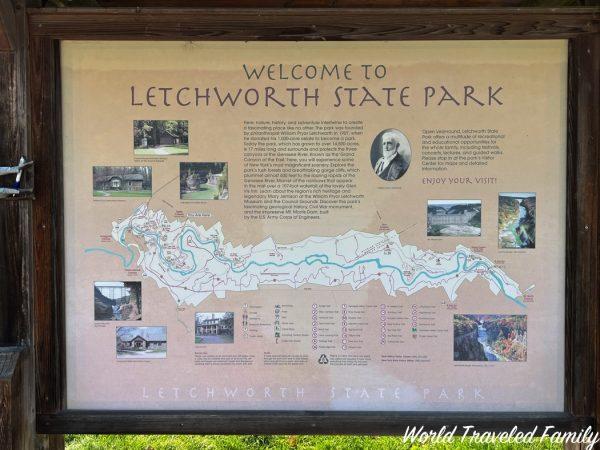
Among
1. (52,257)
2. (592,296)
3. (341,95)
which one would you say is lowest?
(592,296)

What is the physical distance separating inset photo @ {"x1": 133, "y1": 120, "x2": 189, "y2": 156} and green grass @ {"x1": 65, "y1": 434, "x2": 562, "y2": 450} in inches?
84.8

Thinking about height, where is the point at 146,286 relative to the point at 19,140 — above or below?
below

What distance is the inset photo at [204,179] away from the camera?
237 centimetres

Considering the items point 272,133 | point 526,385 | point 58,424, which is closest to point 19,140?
point 272,133

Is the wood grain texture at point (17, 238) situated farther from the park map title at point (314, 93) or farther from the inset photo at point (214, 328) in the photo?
the inset photo at point (214, 328)

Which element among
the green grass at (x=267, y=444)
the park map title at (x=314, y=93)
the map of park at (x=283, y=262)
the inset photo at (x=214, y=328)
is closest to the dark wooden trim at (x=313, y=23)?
the park map title at (x=314, y=93)

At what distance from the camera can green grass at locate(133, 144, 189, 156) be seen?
2365 millimetres

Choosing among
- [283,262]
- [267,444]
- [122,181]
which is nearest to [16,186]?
[122,181]

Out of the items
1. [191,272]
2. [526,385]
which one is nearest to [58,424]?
[191,272]

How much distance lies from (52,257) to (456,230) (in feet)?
5.82

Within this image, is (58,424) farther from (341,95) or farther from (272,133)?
(341,95)

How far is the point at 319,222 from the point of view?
7.82 feet

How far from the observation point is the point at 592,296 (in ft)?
7.72

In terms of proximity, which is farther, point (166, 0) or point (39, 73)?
point (166, 0)
